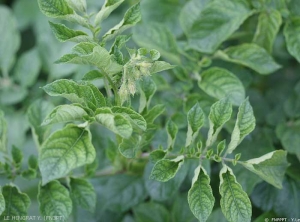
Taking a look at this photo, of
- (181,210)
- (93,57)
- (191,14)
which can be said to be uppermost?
(93,57)

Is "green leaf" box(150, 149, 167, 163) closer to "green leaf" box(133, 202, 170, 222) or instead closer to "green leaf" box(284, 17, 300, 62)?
"green leaf" box(133, 202, 170, 222)

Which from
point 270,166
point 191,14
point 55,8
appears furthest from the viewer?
point 191,14

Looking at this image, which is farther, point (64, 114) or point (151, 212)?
point (151, 212)

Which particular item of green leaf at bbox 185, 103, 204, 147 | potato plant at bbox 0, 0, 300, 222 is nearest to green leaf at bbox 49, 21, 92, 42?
potato plant at bbox 0, 0, 300, 222

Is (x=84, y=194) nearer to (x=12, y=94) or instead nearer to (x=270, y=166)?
(x=270, y=166)

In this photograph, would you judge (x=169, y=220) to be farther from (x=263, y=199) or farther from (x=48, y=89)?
(x=48, y=89)

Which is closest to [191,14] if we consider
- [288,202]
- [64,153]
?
[288,202]

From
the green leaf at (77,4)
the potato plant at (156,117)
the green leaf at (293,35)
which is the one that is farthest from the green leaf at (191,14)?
the green leaf at (77,4)
